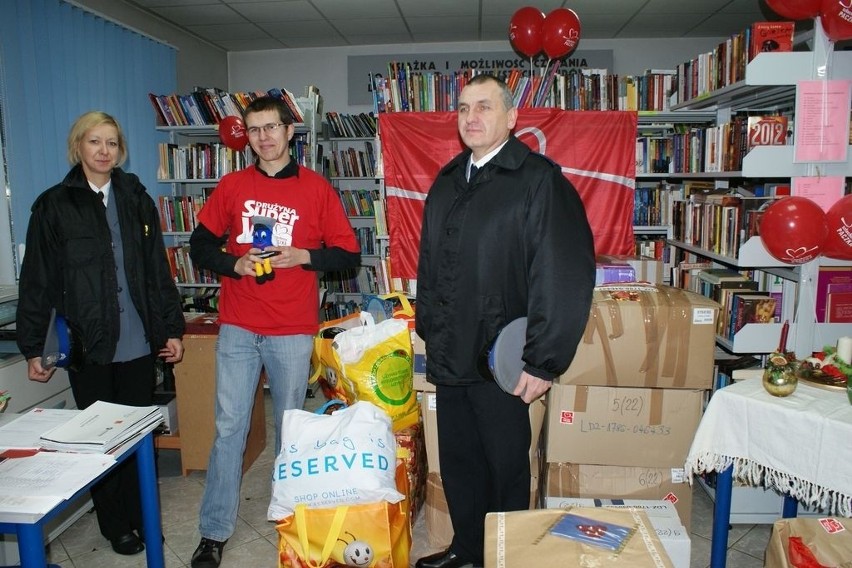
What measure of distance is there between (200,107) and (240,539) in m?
3.14

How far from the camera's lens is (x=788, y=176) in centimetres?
227

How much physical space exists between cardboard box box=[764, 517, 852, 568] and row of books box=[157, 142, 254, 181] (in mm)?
3816

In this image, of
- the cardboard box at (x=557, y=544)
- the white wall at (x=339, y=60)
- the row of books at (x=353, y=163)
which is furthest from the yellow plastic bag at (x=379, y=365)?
the white wall at (x=339, y=60)

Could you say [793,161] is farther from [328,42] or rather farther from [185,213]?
[328,42]

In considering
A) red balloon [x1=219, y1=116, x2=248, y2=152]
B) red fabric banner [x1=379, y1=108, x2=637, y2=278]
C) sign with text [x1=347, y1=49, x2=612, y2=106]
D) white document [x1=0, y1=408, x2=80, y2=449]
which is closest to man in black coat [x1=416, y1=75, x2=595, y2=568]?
white document [x1=0, y1=408, x2=80, y2=449]

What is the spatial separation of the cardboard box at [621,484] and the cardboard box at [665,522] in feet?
0.48

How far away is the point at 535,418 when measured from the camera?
2.18 meters

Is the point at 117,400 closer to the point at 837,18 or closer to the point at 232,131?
the point at 232,131

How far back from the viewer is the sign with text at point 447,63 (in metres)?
5.75

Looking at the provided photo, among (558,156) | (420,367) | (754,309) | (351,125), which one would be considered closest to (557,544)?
(420,367)

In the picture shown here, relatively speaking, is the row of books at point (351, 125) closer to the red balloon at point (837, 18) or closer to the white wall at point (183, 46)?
the white wall at point (183, 46)

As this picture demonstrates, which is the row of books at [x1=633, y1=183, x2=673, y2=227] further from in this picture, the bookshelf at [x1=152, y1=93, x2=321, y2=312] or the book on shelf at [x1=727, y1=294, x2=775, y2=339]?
the bookshelf at [x1=152, y1=93, x2=321, y2=312]

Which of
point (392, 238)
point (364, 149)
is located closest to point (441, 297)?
point (392, 238)

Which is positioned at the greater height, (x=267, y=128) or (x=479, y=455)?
(x=267, y=128)
